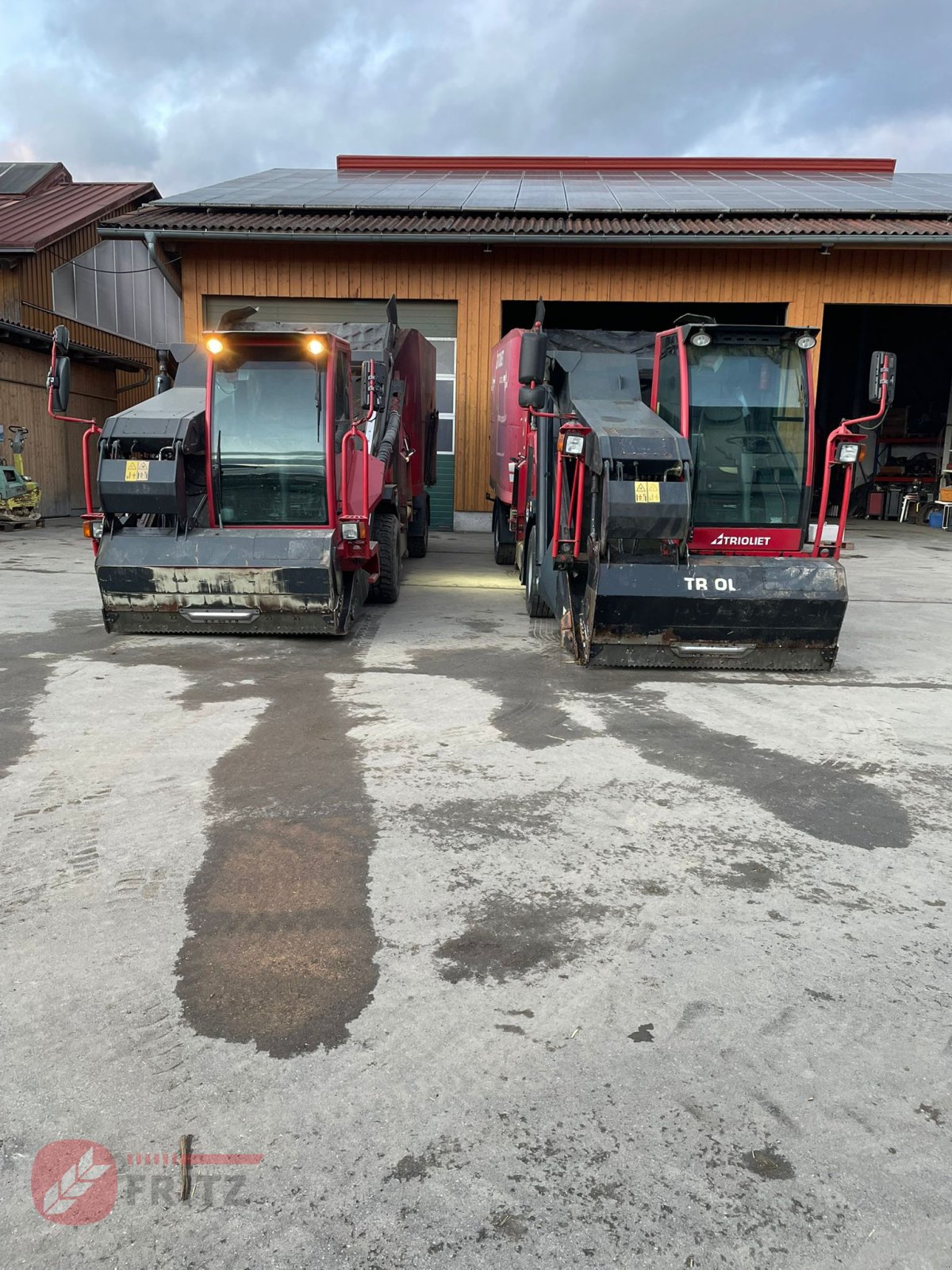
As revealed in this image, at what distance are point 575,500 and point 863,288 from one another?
11.9m

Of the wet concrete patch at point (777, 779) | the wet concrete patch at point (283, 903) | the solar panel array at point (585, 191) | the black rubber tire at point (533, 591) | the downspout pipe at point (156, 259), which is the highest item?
the solar panel array at point (585, 191)

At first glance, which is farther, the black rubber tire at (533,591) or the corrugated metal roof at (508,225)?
the corrugated metal roof at (508,225)

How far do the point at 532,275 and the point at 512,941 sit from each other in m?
14.6

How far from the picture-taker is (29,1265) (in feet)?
5.82

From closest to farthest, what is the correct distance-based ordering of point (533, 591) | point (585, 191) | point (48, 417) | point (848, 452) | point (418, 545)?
point (848, 452)
point (533, 591)
point (418, 545)
point (585, 191)
point (48, 417)

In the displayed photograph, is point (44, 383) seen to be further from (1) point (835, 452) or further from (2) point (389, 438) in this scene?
(1) point (835, 452)

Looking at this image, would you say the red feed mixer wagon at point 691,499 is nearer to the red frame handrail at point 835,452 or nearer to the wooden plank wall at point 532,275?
the red frame handrail at point 835,452

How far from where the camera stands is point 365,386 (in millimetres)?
8781

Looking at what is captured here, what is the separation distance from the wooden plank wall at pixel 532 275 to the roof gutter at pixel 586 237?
2.25 ft

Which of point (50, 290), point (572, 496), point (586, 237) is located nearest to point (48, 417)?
point (50, 290)

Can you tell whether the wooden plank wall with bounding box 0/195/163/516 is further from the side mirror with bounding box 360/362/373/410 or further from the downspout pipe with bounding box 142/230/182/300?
the side mirror with bounding box 360/362/373/410

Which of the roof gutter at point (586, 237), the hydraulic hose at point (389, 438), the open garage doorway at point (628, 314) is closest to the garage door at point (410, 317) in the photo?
the roof gutter at point (586, 237)

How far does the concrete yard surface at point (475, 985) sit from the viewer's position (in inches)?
75.6

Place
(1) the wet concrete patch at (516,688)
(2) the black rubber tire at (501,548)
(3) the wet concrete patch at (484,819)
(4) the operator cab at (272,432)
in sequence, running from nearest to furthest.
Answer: (3) the wet concrete patch at (484,819) → (1) the wet concrete patch at (516,688) → (4) the operator cab at (272,432) → (2) the black rubber tire at (501,548)
